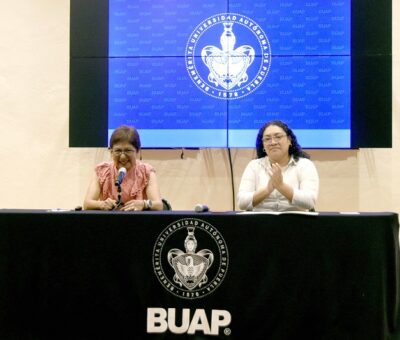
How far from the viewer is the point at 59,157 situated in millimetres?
3484

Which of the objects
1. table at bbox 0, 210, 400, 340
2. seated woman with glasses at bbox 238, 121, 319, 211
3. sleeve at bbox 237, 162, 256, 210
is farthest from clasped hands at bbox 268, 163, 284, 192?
table at bbox 0, 210, 400, 340

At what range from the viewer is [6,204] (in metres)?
3.51

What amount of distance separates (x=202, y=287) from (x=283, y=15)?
83.2 inches

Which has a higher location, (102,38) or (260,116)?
(102,38)

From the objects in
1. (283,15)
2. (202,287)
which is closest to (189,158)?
(283,15)

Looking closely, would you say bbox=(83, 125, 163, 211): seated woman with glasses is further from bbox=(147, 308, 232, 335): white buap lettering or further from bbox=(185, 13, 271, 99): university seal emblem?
bbox=(185, 13, 271, 99): university seal emblem

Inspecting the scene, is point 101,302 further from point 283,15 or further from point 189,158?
point 283,15

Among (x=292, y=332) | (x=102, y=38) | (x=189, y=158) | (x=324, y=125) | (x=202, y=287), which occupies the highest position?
(x=102, y=38)

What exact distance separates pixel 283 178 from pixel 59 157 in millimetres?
1859

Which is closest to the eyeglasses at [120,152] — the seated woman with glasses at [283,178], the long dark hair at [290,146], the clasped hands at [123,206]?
the clasped hands at [123,206]

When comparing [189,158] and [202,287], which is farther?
[189,158]

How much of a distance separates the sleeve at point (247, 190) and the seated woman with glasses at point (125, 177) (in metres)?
0.43

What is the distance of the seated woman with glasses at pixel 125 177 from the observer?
2.42m

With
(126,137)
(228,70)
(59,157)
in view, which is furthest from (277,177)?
(59,157)
